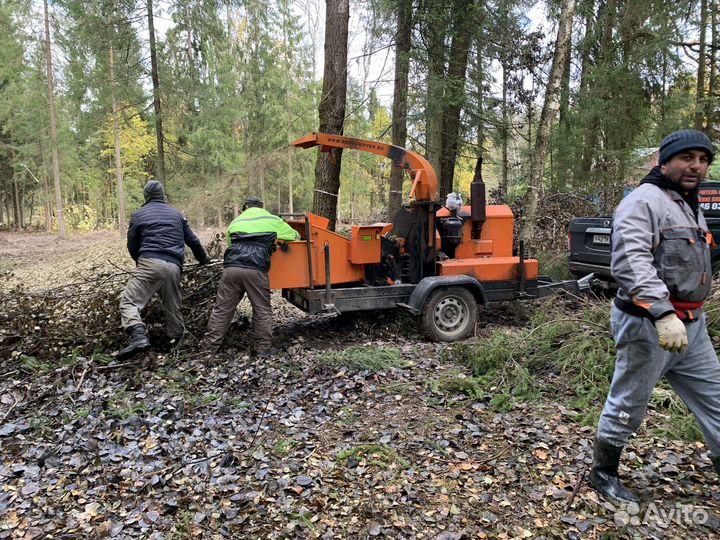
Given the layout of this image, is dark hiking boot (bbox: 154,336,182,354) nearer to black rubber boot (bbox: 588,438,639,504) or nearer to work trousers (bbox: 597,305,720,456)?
black rubber boot (bbox: 588,438,639,504)

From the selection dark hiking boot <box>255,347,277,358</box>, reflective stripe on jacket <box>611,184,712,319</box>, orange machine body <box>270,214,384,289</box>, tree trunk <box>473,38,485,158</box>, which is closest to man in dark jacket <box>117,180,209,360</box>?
dark hiking boot <box>255,347,277,358</box>

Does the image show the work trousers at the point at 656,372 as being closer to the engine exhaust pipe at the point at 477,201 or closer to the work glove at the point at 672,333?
the work glove at the point at 672,333

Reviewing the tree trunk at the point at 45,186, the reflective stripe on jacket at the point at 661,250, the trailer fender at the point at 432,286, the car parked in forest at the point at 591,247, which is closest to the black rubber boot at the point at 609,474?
the reflective stripe on jacket at the point at 661,250

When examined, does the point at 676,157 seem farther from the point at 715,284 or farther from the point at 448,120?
the point at 448,120

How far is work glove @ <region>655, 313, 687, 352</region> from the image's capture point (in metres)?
2.45

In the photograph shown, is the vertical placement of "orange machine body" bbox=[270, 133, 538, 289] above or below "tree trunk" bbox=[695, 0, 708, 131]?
below

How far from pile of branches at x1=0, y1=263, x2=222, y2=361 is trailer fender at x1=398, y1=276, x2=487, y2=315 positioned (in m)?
2.76

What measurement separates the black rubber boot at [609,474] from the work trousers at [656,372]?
0.18 m

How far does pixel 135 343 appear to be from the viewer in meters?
5.48

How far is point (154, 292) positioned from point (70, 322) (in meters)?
1.14

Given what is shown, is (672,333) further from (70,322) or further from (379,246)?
(70,322)

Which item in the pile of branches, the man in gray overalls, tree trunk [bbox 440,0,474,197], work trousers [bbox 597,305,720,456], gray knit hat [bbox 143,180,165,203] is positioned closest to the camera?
the man in gray overalls

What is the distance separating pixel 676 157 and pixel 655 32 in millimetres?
12356

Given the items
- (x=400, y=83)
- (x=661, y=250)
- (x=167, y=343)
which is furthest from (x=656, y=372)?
(x=400, y=83)
